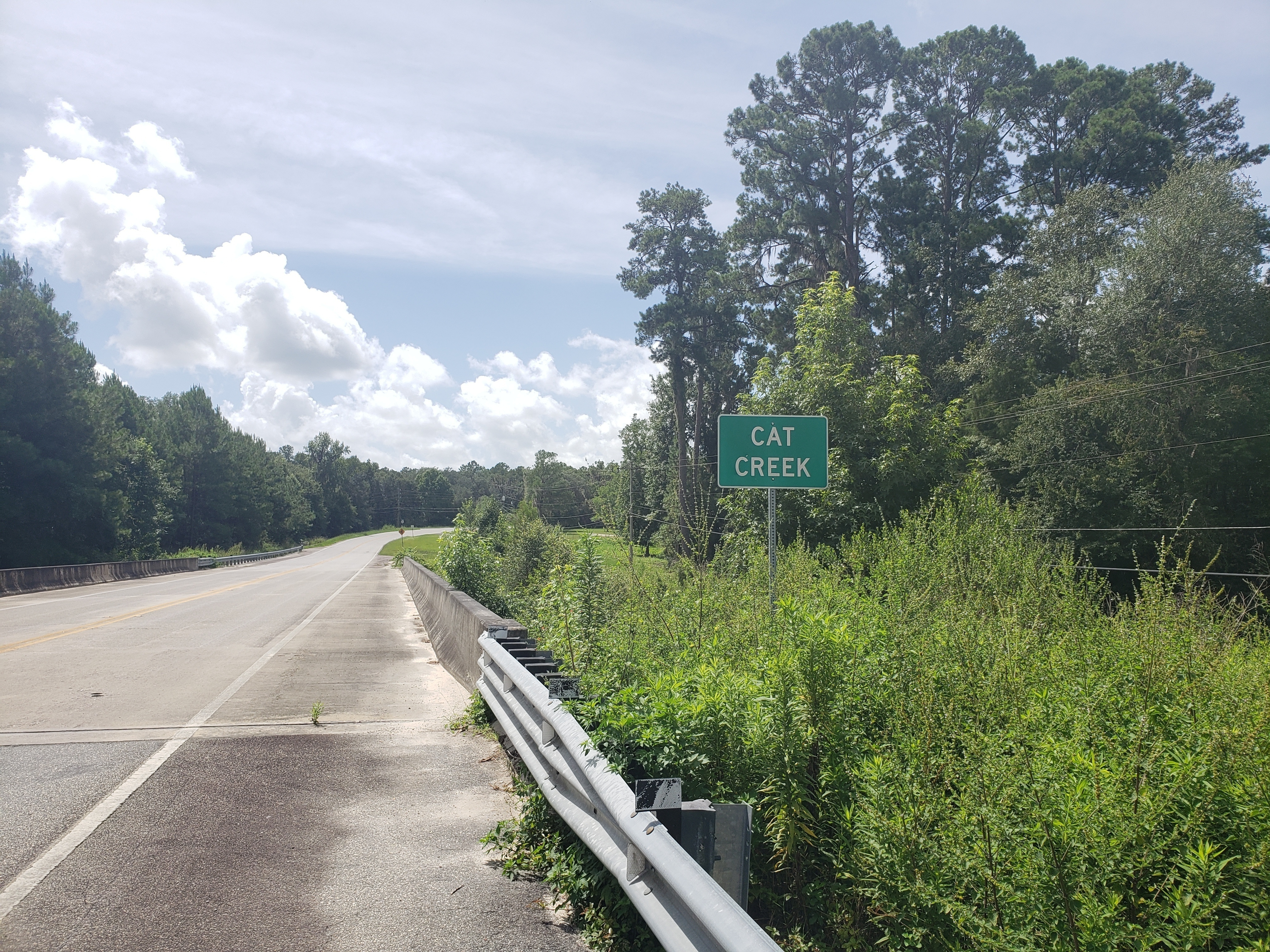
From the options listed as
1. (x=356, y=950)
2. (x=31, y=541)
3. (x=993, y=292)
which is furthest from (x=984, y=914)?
(x=31, y=541)

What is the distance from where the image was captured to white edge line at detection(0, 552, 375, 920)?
3.98 m

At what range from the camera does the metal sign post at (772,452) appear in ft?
27.2

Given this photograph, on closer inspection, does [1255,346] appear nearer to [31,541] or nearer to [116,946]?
[116,946]

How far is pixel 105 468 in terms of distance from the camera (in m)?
49.2

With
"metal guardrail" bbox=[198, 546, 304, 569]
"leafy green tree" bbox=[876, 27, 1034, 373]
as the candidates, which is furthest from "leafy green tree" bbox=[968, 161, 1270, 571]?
"metal guardrail" bbox=[198, 546, 304, 569]

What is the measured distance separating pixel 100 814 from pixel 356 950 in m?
2.58

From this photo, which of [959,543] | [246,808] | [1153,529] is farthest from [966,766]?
[1153,529]

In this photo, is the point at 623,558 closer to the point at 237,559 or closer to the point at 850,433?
the point at 850,433

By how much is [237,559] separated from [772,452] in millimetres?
62763

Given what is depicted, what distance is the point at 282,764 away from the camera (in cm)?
636

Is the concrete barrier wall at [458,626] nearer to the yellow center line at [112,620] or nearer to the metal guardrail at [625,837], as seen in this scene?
the metal guardrail at [625,837]

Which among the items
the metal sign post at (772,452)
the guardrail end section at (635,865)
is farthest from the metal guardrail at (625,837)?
the metal sign post at (772,452)

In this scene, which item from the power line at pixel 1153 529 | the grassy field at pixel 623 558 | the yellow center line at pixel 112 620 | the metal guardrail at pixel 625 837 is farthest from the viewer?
the power line at pixel 1153 529

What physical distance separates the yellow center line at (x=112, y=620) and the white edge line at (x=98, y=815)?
17.0ft
